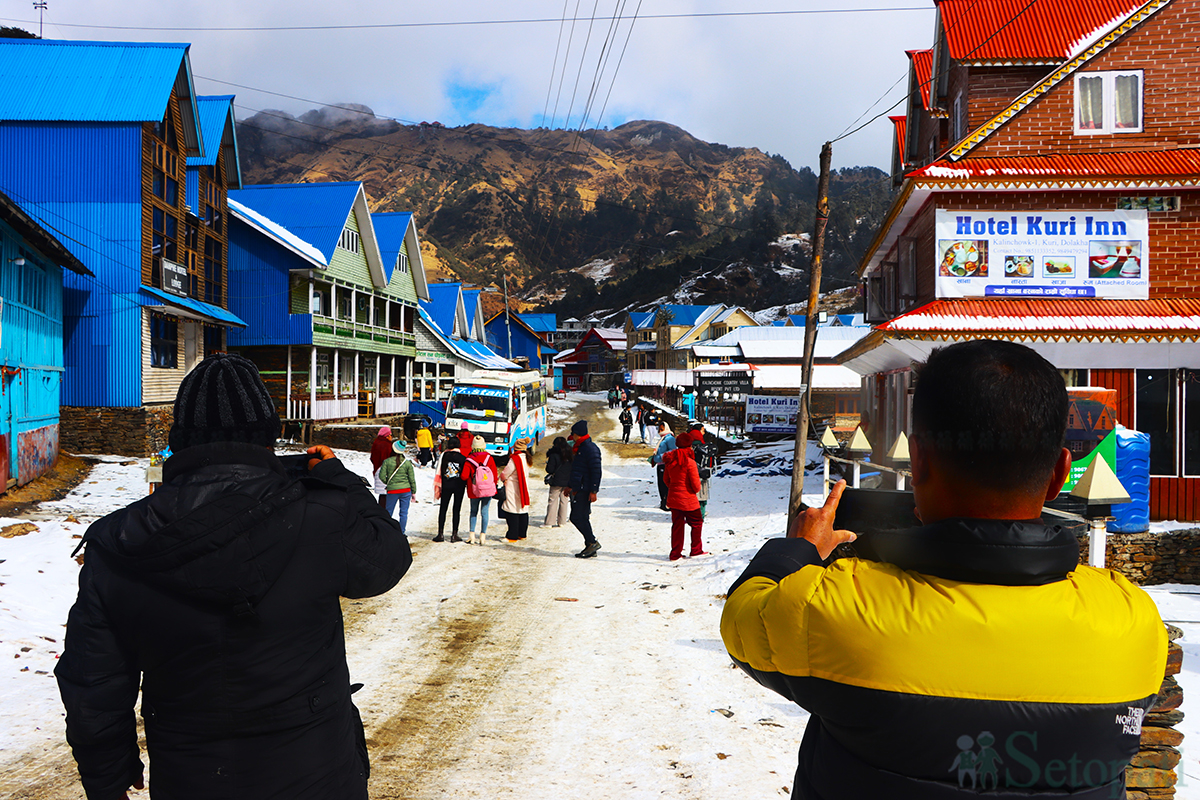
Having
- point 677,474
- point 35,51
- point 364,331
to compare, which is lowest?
A: point 677,474

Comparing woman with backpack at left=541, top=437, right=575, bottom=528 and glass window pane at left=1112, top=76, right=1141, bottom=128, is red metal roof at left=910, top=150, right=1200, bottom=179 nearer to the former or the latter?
glass window pane at left=1112, top=76, right=1141, bottom=128

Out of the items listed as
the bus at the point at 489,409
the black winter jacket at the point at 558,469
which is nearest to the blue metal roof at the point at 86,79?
the bus at the point at 489,409

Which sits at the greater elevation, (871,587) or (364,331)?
(364,331)

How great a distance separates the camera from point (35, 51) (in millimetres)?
21031

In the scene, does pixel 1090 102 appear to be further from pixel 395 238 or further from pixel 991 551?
pixel 395 238

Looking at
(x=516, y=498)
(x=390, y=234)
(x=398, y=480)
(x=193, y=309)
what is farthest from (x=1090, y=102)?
(x=390, y=234)

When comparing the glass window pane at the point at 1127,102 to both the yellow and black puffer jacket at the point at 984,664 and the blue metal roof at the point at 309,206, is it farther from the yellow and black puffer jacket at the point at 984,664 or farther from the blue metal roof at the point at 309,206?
the blue metal roof at the point at 309,206

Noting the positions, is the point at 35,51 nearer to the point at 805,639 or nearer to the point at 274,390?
the point at 274,390

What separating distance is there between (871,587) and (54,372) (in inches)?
816

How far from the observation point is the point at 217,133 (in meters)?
25.5

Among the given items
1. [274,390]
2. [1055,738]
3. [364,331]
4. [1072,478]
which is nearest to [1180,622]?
[1072,478]

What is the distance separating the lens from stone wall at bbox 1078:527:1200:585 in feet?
38.8

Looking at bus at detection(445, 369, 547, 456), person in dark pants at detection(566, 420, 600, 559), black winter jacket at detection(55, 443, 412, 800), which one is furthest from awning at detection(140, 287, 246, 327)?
black winter jacket at detection(55, 443, 412, 800)

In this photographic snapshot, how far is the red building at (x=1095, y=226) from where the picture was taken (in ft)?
43.2
